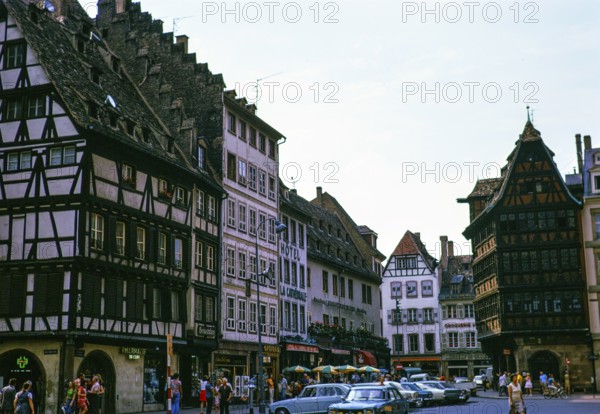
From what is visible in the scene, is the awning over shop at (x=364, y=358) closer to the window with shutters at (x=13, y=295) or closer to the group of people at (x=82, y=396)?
the window with shutters at (x=13, y=295)

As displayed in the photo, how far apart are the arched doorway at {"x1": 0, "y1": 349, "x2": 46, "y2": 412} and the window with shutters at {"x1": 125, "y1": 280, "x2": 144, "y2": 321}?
4.85 metres

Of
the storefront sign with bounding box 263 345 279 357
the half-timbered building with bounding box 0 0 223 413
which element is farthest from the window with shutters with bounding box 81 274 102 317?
the storefront sign with bounding box 263 345 279 357

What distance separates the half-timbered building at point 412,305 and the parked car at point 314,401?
68010mm

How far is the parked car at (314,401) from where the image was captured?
3250 cm

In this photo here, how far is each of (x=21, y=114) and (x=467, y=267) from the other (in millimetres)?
78816

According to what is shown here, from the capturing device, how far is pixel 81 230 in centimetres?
3475

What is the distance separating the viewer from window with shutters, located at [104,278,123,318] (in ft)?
119

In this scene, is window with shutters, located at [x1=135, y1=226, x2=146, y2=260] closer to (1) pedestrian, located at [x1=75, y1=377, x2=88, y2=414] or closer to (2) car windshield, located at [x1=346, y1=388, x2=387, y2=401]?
(1) pedestrian, located at [x1=75, y1=377, x2=88, y2=414]

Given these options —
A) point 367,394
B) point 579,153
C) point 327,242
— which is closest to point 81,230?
point 367,394

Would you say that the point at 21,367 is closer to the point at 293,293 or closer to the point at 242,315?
the point at 242,315

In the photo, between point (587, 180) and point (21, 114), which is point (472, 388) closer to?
point (587, 180)

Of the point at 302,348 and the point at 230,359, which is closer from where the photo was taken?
the point at 230,359

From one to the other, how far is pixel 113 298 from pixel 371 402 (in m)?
14.3

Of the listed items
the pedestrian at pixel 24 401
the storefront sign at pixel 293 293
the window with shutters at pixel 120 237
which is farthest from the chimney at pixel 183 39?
the pedestrian at pixel 24 401
